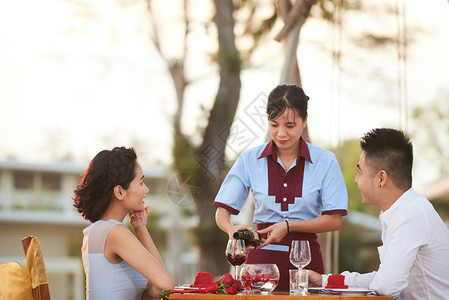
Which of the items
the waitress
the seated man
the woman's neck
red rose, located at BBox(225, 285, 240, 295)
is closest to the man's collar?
the waitress

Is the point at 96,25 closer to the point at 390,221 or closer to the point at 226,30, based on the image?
the point at 226,30

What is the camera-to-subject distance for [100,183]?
89.3 inches

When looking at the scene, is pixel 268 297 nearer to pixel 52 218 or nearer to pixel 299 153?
pixel 299 153

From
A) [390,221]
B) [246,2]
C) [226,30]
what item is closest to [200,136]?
[226,30]

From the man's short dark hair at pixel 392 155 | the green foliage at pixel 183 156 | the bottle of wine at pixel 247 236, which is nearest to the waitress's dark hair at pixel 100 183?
the bottle of wine at pixel 247 236

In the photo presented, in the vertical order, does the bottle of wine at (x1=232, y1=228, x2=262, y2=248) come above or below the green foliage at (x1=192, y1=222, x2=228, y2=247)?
above

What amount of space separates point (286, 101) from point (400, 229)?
0.80 metres

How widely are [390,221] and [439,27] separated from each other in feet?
32.9

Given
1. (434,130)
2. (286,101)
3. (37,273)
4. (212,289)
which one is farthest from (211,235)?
(434,130)

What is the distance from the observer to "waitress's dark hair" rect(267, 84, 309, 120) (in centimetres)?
259

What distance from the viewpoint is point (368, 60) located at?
38.1 feet

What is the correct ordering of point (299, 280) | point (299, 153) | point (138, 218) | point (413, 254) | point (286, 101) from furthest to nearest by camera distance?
point (299, 153) < point (286, 101) < point (138, 218) < point (299, 280) < point (413, 254)

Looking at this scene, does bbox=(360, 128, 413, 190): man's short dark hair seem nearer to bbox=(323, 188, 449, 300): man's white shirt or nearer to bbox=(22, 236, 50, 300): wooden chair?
bbox=(323, 188, 449, 300): man's white shirt

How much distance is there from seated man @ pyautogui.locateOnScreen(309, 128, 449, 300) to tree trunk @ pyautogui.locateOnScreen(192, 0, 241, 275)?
5.91 metres
